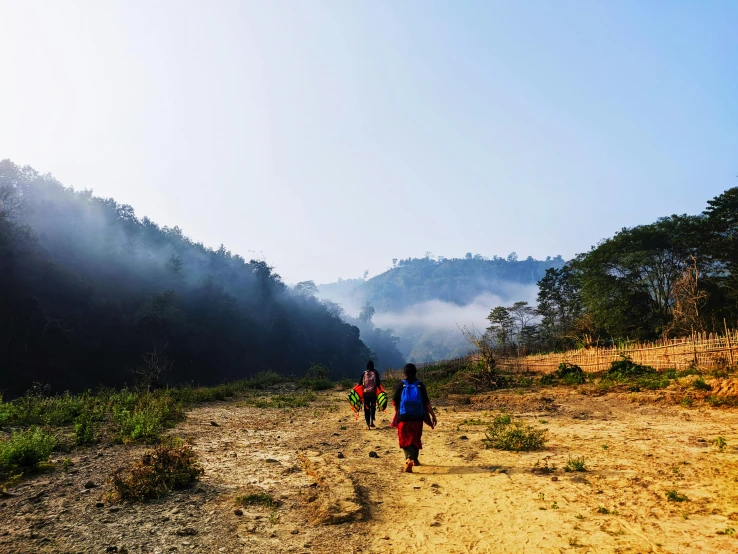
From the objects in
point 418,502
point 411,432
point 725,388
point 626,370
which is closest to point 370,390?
point 411,432

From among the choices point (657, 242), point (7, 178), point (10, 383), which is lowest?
point (10, 383)

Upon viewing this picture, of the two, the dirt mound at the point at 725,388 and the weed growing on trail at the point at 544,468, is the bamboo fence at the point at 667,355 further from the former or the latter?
the weed growing on trail at the point at 544,468

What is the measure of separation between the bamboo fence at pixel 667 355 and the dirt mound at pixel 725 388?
10.6 feet

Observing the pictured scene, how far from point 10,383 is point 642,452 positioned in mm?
40022

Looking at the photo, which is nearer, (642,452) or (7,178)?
(642,452)

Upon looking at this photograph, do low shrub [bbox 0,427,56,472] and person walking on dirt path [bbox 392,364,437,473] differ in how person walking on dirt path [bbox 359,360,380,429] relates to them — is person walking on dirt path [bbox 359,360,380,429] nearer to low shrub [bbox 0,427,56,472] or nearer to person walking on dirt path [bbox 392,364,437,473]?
person walking on dirt path [bbox 392,364,437,473]

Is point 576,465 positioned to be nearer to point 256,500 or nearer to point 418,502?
point 418,502

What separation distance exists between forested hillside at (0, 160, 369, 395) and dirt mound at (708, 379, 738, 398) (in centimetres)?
2493

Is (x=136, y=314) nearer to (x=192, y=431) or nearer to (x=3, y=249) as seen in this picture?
(x=3, y=249)

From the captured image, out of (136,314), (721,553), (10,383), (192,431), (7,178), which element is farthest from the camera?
(136,314)

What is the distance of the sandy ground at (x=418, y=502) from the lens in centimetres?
420

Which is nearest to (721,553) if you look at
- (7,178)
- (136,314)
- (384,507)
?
(384,507)

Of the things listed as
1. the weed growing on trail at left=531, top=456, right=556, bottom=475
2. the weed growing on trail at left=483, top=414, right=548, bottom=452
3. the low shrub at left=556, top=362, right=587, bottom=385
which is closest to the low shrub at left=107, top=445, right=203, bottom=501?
the weed growing on trail at left=531, top=456, right=556, bottom=475

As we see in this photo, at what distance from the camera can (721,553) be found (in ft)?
12.3
